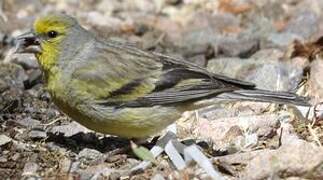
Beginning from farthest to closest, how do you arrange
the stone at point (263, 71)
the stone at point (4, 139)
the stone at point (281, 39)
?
1. the stone at point (281, 39)
2. the stone at point (263, 71)
3. the stone at point (4, 139)

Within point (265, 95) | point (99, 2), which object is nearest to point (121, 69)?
point (265, 95)

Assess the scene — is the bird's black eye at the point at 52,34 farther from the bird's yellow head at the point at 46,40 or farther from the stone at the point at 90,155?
the stone at the point at 90,155

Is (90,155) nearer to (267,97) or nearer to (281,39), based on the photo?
(267,97)

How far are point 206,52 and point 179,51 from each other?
11.6 inches

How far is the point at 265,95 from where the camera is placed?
6273mm

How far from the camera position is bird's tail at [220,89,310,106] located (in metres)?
6.25

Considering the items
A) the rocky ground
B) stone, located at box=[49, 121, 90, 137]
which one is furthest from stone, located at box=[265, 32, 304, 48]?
stone, located at box=[49, 121, 90, 137]

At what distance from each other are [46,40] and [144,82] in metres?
0.82

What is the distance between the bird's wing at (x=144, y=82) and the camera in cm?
629

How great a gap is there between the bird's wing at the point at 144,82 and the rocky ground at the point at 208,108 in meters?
0.40

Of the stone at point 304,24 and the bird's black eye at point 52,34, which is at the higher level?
the bird's black eye at point 52,34

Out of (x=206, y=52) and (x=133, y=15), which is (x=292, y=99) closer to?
(x=206, y=52)

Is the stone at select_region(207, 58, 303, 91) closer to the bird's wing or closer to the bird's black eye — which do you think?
the bird's wing

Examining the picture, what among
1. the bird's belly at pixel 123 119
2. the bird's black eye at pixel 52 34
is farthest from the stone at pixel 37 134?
the bird's black eye at pixel 52 34
